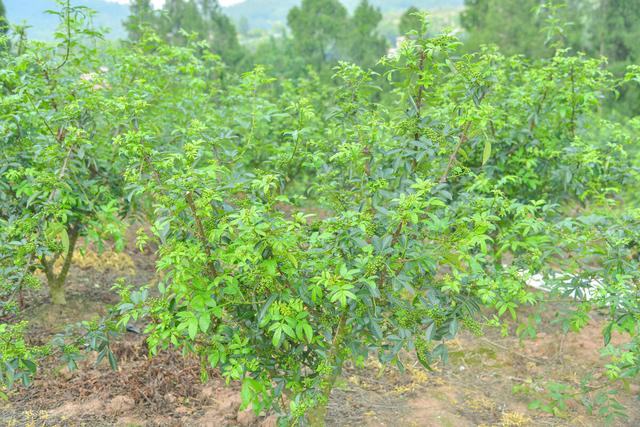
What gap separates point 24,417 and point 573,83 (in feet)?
13.2

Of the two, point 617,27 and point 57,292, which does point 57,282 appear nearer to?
point 57,292

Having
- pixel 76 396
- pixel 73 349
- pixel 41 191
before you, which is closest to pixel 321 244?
pixel 73 349

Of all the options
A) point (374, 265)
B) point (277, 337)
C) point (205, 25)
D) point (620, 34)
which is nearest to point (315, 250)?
point (374, 265)

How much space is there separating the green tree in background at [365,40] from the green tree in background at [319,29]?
19.7 inches

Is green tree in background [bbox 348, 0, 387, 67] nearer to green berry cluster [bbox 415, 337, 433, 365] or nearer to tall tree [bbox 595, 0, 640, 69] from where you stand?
tall tree [bbox 595, 0, 640, 69]

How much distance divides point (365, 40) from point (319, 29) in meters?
1.92

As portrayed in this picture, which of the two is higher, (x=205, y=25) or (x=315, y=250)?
(x=205, y=25)

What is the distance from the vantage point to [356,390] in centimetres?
368

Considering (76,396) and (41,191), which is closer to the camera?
(41,191)

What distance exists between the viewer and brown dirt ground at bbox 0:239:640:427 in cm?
324

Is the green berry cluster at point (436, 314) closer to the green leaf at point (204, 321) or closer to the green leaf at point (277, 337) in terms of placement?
the green leaf at point (277, 337)

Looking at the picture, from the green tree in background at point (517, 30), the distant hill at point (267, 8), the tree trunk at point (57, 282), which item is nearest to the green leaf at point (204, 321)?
the tree trunk at point (57, 282)

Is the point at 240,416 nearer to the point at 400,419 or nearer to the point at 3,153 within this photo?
the point at 400,419

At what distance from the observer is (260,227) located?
2.00 metres
